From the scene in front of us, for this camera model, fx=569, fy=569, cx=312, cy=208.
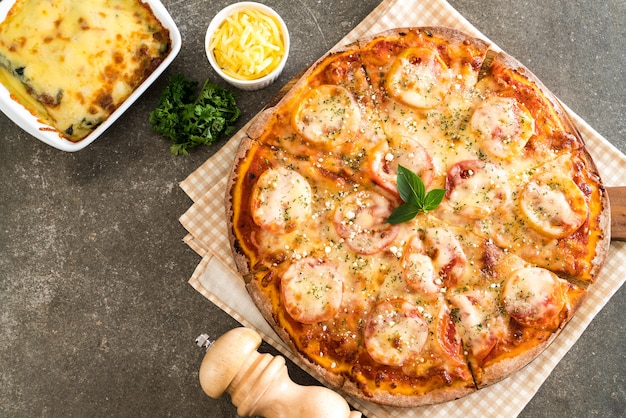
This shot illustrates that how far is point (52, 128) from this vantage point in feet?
11.7

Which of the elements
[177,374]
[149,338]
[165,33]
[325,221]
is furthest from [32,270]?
[325,221]

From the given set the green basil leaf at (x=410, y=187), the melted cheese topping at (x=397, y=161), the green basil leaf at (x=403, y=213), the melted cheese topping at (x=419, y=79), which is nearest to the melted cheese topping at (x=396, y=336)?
the green basil leaf at (x=403, y=213)

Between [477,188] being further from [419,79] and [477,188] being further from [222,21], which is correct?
[222,21]

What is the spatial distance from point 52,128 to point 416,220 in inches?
91.7

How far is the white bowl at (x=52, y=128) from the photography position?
3.43 metres

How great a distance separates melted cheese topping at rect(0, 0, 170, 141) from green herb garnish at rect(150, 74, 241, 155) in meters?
0.29

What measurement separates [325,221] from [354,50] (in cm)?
110

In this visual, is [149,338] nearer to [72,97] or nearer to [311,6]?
[72,97]

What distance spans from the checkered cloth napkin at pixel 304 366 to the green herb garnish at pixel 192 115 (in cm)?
14

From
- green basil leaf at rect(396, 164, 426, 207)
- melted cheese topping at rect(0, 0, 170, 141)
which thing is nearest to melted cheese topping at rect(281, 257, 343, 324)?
green basil leaf at rect(396, 164, 426, 207)

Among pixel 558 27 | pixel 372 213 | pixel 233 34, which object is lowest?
A: pixel 372 213

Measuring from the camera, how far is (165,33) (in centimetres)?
366

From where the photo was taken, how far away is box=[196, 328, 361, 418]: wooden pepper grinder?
10.2 ft

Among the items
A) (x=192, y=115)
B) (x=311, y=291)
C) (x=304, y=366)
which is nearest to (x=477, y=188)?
(x=311, y=291)
